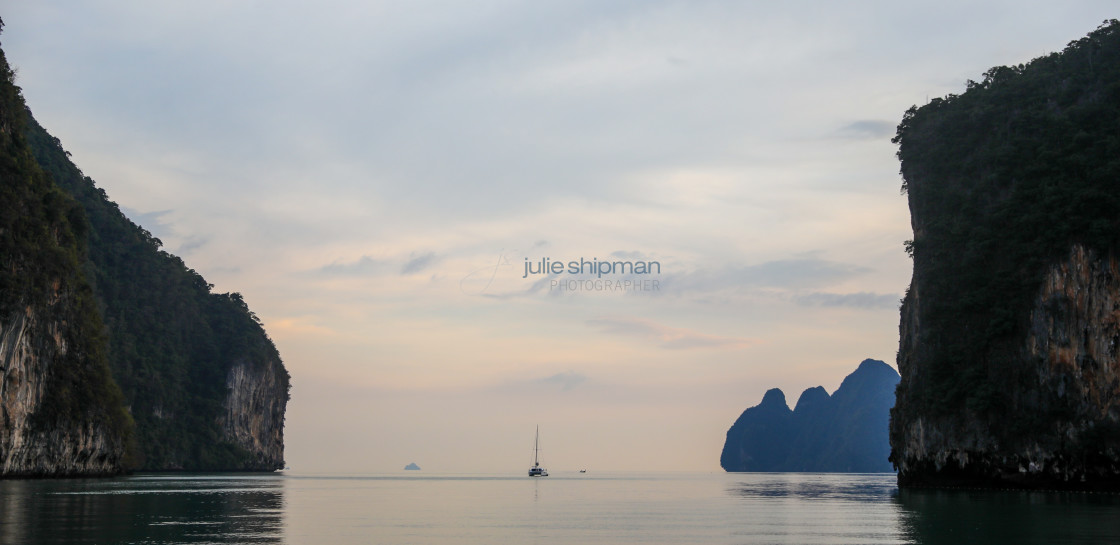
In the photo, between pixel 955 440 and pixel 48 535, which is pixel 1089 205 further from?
pixel 48 535

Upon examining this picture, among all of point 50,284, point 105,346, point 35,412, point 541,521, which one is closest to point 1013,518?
point 541,521

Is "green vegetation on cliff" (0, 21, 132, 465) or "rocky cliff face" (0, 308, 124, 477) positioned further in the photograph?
"green vegetation on cliff" (0, 21, 132, 465)

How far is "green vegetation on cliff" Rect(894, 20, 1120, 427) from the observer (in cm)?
6375

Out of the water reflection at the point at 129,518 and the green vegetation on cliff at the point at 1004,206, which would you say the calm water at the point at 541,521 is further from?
the green vegetation on cliff at the point at 1004,206

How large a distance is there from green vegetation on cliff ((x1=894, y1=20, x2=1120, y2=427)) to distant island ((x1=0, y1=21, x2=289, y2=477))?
69994 mm

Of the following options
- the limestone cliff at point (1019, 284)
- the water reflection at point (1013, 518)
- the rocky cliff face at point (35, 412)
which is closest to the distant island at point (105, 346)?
the rocky cliff face at point (35, 412)

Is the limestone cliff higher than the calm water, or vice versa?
the limestone cliff

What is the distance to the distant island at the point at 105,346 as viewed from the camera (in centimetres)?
7488

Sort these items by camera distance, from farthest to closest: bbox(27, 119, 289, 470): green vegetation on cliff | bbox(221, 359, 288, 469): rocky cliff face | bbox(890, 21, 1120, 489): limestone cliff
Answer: bbox(221, 359, 288, 469): rocky cliff face, bbox(27, 119, 289, 470): green vegetation on cliff, bbox(890, 21, 1120, 489): limestone cliff

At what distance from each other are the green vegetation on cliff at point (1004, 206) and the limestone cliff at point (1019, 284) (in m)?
0.11

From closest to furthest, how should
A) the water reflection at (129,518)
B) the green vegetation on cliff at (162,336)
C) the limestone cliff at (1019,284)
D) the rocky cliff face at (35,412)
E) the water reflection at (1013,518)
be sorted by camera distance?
1. the water reflection at (129,518)
2. the water reflection at (1013,518)
3. the limestone cliff at (1019,284)
4. the rocky cliff face at (35,412)
5. the green vegetation on cliff at (162,336)

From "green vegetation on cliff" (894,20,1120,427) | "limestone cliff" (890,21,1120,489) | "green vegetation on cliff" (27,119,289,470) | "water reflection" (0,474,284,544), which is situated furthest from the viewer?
"green vegetation on cliff" (27,119,289,470)

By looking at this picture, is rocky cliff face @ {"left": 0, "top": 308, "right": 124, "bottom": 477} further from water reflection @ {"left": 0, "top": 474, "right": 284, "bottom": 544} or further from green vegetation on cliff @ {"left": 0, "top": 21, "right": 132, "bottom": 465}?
water reflection @ {"left": 0, "top": 474, "right": 284, "bottom": 544}

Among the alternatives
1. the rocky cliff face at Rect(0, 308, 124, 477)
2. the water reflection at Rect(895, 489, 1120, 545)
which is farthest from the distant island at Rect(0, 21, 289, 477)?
the water reflection at Rect(895, 489, 1120, 545)
